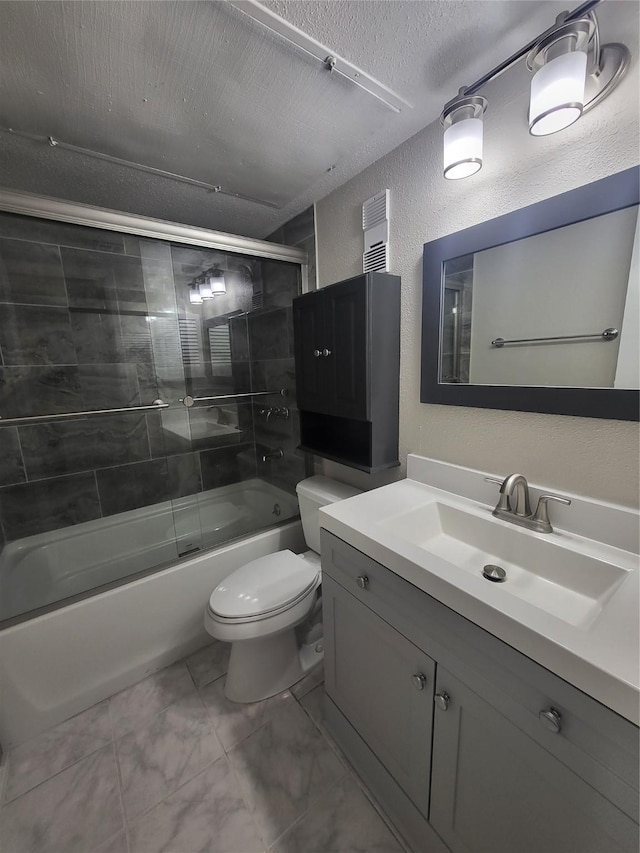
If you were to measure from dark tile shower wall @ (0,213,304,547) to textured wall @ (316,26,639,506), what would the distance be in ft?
2.58

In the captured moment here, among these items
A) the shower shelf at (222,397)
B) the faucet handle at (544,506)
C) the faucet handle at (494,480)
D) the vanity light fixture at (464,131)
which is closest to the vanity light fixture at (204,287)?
the shower shelf at (222,397)

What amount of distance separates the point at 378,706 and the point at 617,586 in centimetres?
70

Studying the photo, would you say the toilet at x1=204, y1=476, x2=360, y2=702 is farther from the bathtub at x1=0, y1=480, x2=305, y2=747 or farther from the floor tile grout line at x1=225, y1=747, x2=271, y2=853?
the bathtub at x1=0, y1=480, x2=305, y2=747

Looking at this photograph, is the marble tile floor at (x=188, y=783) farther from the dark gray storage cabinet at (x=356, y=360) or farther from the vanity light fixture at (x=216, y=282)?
the vanity light fixture at (x=216, y=282)

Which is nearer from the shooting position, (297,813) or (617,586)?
(617,586)

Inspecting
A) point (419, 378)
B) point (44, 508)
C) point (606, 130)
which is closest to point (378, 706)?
point (419, 378)

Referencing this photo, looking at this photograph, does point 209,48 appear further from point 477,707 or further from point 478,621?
point 477,707

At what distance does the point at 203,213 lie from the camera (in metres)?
1.80

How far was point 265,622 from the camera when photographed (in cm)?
125

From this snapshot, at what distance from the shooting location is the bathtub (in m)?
1.23

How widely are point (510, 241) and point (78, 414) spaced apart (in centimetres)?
201

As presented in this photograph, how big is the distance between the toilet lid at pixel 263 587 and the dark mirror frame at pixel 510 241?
89 centimetres

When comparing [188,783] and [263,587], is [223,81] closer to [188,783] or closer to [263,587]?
[263,587]

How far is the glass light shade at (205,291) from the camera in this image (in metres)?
1.96
